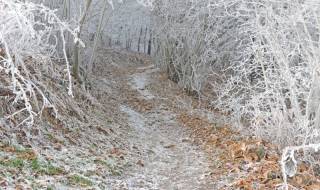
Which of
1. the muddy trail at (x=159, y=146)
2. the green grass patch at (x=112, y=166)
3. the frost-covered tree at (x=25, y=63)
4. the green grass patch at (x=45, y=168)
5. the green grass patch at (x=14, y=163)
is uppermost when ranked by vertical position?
the frost-covered tree at (x=25, y=63)

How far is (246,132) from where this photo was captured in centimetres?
1170

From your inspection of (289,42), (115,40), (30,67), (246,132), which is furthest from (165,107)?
(115,40)

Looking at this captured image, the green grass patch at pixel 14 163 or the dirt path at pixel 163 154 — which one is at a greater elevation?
the green grass patch at pixel 14 163

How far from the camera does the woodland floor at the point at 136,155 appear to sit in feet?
24.2

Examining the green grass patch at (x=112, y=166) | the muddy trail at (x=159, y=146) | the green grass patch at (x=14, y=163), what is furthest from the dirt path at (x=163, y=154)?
the green grass patch at (x=14, y=163)

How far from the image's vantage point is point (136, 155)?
10508mm

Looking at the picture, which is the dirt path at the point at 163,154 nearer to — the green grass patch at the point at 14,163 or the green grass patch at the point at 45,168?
the green grass patch at the point at 45,168

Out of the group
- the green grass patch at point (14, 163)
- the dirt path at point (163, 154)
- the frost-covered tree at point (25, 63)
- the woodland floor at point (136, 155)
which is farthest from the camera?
the dirt path at point (163, 154)

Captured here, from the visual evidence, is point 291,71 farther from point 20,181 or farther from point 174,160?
point 20,181

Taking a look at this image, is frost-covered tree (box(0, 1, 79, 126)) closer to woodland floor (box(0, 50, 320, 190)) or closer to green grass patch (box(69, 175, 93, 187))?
woodland floor (box(0, 50, 320, 190))

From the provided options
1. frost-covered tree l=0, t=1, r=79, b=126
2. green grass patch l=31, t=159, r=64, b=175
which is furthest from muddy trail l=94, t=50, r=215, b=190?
frost-covered tree l=0, t=1, r=79, b=126

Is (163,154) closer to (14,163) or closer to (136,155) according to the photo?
(136,155)

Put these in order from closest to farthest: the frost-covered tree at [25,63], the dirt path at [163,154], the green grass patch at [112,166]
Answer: the frost-covered tree at [25,63], the dirt path at [163,154], the green grass patch at [112,166]

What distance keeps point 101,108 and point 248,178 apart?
7.87m
